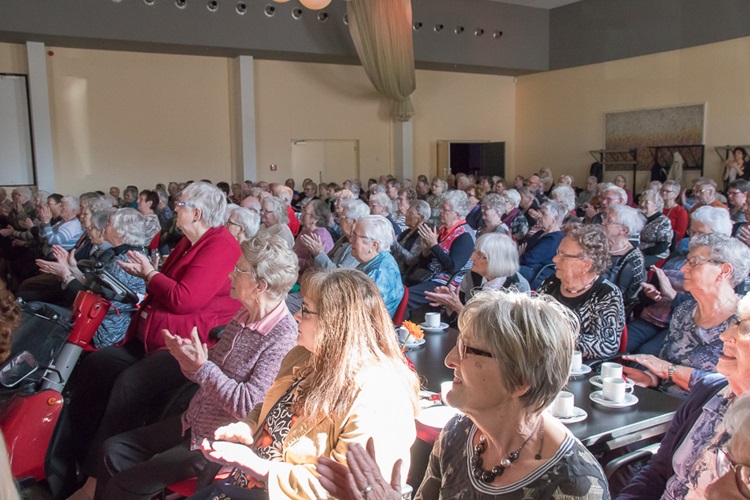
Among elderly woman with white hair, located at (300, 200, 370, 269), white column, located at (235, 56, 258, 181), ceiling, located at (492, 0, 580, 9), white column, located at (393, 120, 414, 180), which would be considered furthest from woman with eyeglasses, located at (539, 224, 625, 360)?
ceiling, located at (492, 0, 580, 9)

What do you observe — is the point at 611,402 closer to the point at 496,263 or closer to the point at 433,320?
the point at 433,320

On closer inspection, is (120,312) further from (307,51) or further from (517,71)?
(517,71)

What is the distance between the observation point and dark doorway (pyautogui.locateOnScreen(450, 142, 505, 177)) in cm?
1511

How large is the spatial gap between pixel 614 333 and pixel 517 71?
520 inches

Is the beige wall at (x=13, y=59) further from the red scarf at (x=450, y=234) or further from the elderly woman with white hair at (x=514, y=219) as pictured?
the red scarf at (x=450, y=234)

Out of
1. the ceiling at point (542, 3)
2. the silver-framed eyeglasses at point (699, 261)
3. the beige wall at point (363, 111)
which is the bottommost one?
the silver-framed eyeglasses at point (699, 261)

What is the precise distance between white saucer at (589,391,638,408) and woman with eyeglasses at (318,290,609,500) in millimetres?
843

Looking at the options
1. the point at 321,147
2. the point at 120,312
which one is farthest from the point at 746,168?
the point at 120,312

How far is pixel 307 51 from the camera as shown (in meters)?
12.1

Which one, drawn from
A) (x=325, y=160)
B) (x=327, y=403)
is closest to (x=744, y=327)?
(x=327, y=403)

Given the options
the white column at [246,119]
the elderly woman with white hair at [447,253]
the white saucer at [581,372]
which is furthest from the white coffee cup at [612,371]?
the white column at [246,119]

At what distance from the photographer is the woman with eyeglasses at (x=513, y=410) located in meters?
1.40

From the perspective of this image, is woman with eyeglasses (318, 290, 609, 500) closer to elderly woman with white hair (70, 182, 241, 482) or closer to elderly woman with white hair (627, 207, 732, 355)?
elderly woman with white hair (70, 182, 241, 482)

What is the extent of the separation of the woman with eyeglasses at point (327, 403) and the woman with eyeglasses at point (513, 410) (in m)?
0.30
